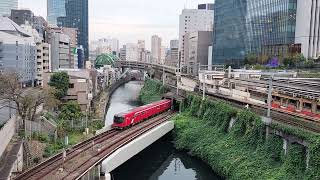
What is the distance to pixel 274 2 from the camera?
3059 inches

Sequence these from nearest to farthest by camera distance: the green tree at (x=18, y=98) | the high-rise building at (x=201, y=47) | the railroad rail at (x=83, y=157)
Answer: the railroad rail at (x=83, y=157) < the green tree at (x=18, y=98) < the high-rise building at (x=201, y=47)

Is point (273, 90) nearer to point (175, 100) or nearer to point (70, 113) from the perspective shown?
point (175, 100)

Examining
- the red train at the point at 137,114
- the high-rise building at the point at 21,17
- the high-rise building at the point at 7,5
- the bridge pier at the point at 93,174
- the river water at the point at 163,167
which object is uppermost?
the high-rise building at the point at 7,5

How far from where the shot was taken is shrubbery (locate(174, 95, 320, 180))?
23.6m

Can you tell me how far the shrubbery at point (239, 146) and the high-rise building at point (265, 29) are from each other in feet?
124

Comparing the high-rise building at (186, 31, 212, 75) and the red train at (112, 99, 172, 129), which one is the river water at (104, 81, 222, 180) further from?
the high-rise building at (186, 31, 212, 75)

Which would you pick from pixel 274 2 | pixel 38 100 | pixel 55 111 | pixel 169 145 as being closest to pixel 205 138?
pixel 169 145

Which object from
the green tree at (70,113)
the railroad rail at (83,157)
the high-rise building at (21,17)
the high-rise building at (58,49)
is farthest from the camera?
the high-rise building at (58,49)

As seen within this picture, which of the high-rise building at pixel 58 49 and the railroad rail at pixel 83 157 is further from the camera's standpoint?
the high-rise building at pixel 58 49

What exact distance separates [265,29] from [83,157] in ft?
210

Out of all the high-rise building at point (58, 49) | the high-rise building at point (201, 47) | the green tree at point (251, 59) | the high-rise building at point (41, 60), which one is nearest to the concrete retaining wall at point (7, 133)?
the high-rise building at point (41, 60)

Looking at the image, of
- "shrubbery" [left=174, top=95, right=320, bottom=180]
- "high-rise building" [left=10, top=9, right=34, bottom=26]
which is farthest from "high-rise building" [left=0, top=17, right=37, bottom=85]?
"shrubbery" [left=174, top=95, right=320, bottom=180]

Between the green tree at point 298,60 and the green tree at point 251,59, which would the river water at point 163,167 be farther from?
the green tree at point 251,59

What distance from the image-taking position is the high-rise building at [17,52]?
5825cm
